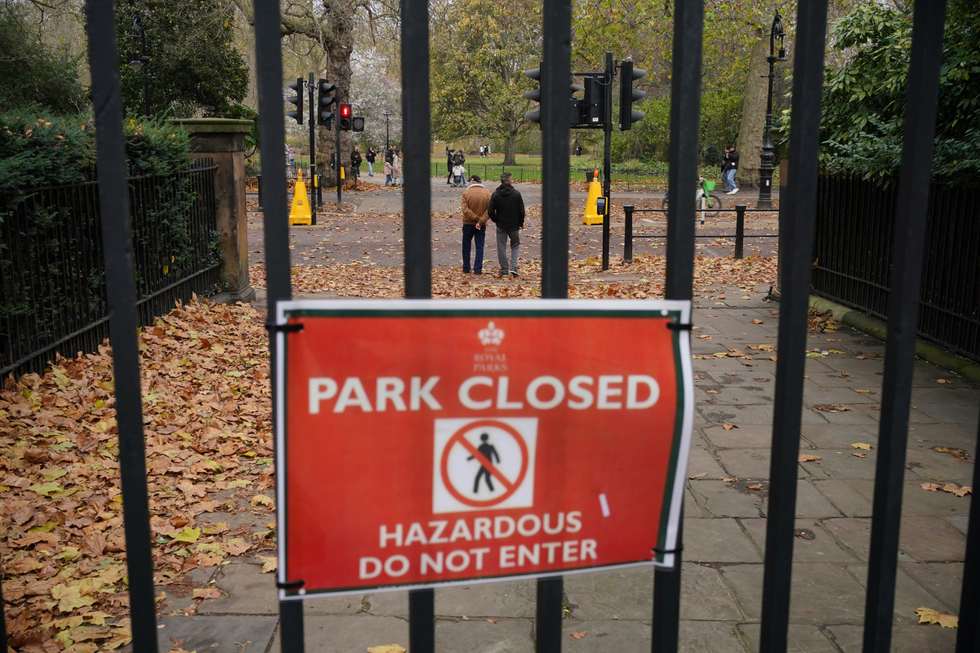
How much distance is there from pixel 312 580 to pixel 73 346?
21.7ft

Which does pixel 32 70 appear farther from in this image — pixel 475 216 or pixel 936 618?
pixel 936 618

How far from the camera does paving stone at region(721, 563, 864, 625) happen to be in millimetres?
3420

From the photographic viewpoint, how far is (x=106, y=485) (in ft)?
15.6

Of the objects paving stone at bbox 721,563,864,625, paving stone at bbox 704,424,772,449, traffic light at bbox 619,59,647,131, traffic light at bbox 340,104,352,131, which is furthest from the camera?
traffic light at bbox 340,104,352,131

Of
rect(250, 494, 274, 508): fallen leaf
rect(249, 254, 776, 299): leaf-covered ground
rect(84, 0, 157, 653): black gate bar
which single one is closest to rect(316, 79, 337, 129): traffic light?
rect(249, 254, 776, 299): leaf-covered ground

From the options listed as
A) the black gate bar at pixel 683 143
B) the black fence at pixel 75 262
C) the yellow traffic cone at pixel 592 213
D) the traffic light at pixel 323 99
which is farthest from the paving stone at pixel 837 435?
Answer: the traffic light at pixel 323 99

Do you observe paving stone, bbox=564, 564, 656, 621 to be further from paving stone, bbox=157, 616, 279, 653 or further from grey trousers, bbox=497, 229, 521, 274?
grey trousers, bbox=497, 229, 521, 274

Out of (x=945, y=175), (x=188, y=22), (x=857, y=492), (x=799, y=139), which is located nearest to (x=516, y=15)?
(x=188, y=22)

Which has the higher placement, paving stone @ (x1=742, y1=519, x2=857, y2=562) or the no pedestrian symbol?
the no pedestrian symbol

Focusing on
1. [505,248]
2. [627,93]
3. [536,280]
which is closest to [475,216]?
[505,248]

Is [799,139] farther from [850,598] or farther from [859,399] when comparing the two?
[859,399]

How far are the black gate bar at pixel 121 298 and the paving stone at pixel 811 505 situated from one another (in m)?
3.62

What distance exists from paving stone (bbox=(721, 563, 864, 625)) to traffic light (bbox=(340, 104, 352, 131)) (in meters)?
26.5

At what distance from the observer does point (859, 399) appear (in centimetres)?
678
